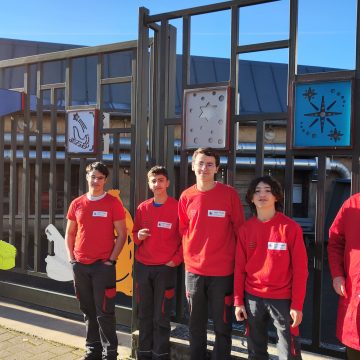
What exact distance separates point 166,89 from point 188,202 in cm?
132

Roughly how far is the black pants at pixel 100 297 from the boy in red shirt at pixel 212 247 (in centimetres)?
72

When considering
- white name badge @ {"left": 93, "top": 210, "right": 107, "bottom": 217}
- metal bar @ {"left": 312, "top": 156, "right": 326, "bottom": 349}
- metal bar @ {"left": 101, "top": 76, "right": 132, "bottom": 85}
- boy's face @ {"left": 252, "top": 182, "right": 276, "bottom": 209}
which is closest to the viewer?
boy's face @ {"left": 252, "top": 182, "right": 276, "bottom": 209}

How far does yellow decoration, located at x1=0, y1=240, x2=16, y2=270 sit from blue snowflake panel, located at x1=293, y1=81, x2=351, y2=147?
3.66 m

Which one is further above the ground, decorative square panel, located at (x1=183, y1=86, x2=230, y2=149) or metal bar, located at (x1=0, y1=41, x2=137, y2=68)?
metal bar, located at (x1=0, y1=41, x2=137, y2=68)

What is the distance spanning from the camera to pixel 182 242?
3254mm

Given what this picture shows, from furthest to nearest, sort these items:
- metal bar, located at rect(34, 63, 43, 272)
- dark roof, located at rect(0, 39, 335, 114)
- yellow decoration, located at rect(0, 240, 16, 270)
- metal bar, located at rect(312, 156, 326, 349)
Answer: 1. dark roof, located at rect(0, 39, 335, 114)
2. yellow decoration, located at rect(0, 240, 16, 270)
3. metal bar, located at rect(34, 63, 43, 272)
4. metal bar, located at rect(312, 156, 326, 349)

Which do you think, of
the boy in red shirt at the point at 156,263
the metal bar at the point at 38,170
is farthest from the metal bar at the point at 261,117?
the metal bar at the point at 38,170

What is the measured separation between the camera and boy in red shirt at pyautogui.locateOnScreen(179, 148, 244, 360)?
2.98 meters

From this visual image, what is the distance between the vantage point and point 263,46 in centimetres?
348

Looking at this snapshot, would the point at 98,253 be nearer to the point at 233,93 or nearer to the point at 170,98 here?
the point at 170,98

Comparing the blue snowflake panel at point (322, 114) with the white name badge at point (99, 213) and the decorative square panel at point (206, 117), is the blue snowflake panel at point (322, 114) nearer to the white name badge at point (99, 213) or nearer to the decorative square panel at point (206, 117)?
the decorative square panel at point (206, 117)

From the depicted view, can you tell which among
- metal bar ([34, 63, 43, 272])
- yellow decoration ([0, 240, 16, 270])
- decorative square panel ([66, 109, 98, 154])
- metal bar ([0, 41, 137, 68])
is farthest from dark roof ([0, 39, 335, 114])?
decorative square panel ([66, 109, 98, 154])

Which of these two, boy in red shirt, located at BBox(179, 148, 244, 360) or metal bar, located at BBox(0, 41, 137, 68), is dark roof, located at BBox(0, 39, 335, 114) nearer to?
metal bar, located at BBox(0, 41, 137, 68)

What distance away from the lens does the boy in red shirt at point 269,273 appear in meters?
2.62
